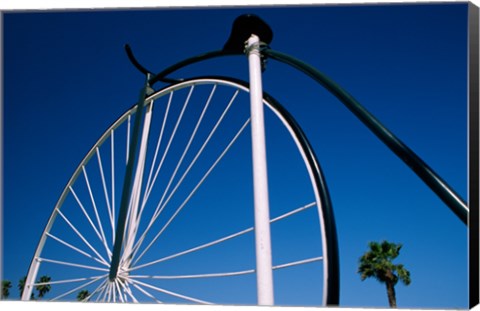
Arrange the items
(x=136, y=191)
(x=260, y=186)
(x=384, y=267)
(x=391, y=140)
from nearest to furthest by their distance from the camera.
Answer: (x=391, y=140) < (x=260, y=186) < (x=136, y=191) < (x=384, y=267)

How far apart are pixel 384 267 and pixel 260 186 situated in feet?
36.5

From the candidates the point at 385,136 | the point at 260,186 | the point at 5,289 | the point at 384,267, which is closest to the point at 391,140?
the point at 385,136

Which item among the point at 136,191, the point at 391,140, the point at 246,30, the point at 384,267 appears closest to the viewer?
the point at 391,140

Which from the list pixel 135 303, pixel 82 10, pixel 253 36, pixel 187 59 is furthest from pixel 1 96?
pixel 253 36

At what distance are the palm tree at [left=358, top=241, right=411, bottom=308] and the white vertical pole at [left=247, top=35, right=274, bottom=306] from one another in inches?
Result: 422

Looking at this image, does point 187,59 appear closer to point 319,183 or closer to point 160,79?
point 160,79

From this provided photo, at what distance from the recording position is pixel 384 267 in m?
13.8

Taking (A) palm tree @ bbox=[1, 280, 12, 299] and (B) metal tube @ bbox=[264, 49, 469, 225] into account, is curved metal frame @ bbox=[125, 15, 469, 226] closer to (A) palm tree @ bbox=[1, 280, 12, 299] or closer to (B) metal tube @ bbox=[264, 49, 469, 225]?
(B) metal tube @ bbox=[264, 49, 469, 225]

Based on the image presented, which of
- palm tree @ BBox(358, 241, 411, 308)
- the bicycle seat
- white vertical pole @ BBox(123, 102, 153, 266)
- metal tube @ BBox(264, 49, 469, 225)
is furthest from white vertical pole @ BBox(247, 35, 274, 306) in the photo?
palm tree @ BBox(358, 241, 411, 308)

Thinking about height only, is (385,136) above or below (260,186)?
above

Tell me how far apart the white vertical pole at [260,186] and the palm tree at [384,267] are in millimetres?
10710

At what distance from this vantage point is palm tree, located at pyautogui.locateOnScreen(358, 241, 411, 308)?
13633mm

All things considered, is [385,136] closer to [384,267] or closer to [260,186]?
[260,186]

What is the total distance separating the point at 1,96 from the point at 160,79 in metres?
1.84
